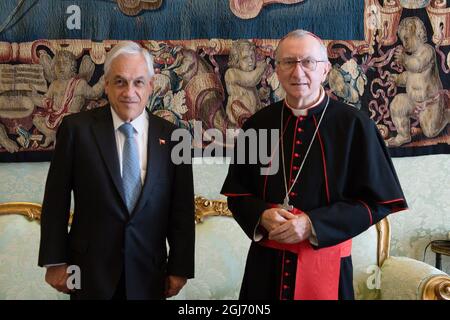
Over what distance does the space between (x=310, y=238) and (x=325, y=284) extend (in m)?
0.17

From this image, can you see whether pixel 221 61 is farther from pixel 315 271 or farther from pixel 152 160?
pixel 315 271

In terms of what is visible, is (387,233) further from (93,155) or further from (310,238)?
(93,155)

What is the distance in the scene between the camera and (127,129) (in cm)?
196

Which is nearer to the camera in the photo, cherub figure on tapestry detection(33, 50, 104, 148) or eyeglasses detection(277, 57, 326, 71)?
eyeglasses detection(277, 57, 326, 71)

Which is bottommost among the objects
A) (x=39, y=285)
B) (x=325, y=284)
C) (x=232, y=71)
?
(x=39, y=285)

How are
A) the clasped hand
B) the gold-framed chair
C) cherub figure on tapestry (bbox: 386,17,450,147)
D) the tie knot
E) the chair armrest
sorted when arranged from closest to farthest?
1. the clasped hand
2. the tie knot
3. the chair armrest
4. the gold-framed chair
5. cherub figure on tapestry (bbox: 386,17,450,147)

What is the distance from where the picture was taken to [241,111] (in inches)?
119

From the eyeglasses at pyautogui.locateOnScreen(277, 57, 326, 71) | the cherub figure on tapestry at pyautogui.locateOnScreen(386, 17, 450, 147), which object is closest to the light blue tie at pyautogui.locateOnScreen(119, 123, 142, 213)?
the eyeglasses at pyautogui.locateOnScreen(277, 57, 326, 71)

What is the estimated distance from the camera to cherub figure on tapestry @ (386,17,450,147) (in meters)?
3.07

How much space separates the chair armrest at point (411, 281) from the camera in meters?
2.54

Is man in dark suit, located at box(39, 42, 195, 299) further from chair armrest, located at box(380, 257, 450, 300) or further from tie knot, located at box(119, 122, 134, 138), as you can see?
chair armrest, located at box(380, 257, 450, 300)

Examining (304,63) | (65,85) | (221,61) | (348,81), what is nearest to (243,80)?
(221,61)

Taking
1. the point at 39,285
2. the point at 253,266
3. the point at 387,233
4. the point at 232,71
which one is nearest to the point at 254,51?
the point at 232,71

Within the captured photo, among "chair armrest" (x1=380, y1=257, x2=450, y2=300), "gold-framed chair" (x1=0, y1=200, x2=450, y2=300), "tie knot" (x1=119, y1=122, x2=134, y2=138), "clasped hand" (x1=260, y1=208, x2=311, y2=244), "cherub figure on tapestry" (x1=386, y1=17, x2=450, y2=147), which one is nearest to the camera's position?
"clasped hand" (x1=260, y1=208, x2=311, y2=244)
